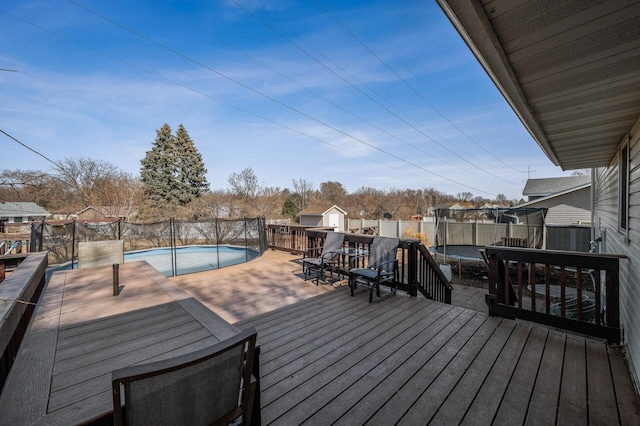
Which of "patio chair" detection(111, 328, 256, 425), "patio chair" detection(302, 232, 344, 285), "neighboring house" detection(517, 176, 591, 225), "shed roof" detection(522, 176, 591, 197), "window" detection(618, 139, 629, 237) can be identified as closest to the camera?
"patio chair" detection(111, 328, 256, 425)

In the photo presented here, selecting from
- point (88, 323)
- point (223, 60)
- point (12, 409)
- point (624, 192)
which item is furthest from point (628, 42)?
point (223, 60)

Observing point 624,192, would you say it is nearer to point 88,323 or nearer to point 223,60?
point 88,323

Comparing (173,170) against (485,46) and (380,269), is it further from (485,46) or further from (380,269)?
(485,46)

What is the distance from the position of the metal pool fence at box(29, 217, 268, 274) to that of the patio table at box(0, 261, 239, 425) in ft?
12.6

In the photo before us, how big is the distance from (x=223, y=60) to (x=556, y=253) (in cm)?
979

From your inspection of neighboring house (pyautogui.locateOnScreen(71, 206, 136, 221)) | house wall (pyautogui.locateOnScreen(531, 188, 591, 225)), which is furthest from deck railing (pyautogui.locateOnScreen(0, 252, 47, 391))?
house wall (pyautogui.locateOnScreen(531, 188, 591, 225))

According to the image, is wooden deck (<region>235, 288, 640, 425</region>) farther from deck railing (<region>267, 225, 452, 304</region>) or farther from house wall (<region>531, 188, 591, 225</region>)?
house wall (<region>531, 188, 591, 225</region>)

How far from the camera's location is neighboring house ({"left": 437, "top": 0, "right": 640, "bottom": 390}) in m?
1.23

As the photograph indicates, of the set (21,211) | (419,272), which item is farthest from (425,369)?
(21,211)

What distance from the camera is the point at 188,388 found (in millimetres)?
894

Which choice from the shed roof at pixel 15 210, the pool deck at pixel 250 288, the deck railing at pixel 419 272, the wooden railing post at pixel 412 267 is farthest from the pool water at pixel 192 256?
the wooden railing post at pixel 412 267

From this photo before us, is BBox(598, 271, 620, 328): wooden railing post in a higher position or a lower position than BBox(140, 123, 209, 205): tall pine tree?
lower

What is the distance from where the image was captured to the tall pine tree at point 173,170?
19.6 meters

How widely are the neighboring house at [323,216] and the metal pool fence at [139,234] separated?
27.9 feet
